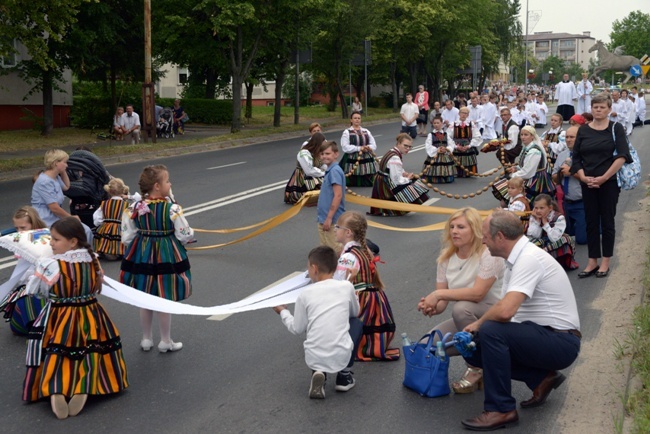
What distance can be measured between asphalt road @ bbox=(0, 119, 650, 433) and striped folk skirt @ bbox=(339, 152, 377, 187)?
Result: 5619 millimetres

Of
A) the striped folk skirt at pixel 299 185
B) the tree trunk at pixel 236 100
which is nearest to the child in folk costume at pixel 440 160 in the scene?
the striped folk skirt at pixel 299 185

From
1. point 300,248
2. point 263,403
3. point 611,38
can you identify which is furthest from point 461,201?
point 611,38

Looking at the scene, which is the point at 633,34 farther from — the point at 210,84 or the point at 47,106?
the point at 47,106

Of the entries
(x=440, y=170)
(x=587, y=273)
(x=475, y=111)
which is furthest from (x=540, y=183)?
Answer: (x=475, y=111)

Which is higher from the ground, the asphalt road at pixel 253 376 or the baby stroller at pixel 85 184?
the baby stroller at pixel 85 184

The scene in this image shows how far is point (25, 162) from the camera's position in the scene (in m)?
21.8

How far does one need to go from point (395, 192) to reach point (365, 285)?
311 inches

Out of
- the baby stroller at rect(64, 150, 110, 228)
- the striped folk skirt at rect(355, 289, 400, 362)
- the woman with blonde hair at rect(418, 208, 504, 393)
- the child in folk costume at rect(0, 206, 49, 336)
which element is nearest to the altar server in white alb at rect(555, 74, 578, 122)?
the baby stroller at rect(64, 150, 110, 228)

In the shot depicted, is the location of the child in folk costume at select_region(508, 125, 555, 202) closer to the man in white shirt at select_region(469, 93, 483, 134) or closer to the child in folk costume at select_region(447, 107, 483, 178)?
the child in folk costume at select_region(447, 107, 483, 178)

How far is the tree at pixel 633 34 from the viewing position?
12169cm

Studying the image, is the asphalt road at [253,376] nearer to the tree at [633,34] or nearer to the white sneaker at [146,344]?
the white sneaker at [146,344]

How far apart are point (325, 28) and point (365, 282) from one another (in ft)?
125

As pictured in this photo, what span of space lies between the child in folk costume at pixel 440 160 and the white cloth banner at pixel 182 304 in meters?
12.1

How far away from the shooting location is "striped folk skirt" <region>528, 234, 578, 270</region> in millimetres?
9938
